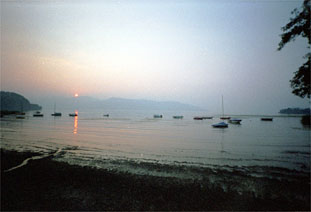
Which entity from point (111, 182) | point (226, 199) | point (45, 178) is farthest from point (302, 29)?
point (45, 178)

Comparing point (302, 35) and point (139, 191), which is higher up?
point (302, 35)

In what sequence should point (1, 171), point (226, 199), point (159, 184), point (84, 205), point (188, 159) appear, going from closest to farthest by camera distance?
1. point (84, 205)
2. point (226, 199)
3. point (159, 184)
4. point (1, 171)
5. point (188, 159)

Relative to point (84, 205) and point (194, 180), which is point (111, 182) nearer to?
point (84, 205)

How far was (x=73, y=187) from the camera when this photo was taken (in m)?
8.57

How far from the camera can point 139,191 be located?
8.25m

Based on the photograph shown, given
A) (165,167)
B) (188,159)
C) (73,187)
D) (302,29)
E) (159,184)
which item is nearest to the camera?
(73,187)

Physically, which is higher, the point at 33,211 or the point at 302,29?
the point at 302,29

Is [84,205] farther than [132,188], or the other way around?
[132,188]

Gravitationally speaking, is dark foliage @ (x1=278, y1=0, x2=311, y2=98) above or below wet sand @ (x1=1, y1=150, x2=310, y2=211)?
above

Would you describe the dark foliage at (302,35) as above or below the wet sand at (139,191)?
above

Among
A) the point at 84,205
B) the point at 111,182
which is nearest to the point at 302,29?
the point at 111,182

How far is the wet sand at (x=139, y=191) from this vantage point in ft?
22.8

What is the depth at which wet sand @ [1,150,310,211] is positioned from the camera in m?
6.95

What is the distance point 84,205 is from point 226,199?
21.6 feet
